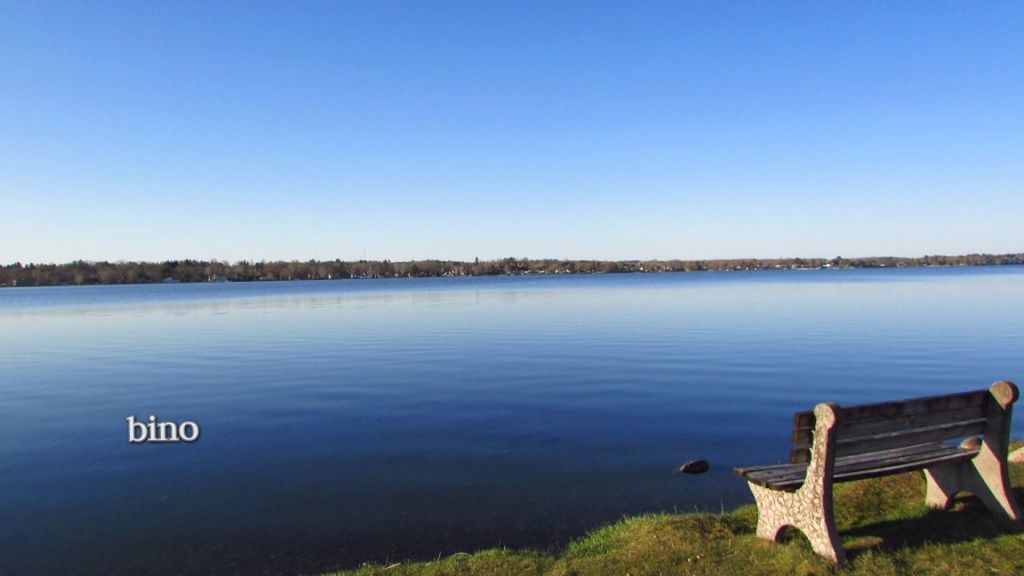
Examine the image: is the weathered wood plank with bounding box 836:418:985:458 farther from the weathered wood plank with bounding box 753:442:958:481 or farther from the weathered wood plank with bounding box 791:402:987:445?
the weathered wood plank with bounding box 753:442:958:481

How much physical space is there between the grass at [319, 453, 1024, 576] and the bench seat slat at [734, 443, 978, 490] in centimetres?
69

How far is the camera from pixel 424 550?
8359mm

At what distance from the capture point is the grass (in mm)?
6289

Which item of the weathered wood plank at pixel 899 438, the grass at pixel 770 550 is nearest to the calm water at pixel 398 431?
the grass at pixel 770 550

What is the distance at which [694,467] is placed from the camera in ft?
36.7

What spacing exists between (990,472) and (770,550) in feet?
9.51

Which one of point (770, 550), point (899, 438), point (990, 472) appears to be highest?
point (899, 438)

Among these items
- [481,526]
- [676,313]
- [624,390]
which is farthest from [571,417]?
[676,313]

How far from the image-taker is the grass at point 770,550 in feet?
20.6

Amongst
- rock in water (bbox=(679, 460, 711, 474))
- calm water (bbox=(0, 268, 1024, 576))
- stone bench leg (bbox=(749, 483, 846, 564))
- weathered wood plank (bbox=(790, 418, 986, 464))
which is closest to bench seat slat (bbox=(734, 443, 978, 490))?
stone bench leg (bbox=(749, 483, 846, 564))

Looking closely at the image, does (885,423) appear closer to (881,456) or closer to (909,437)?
(909,437)
